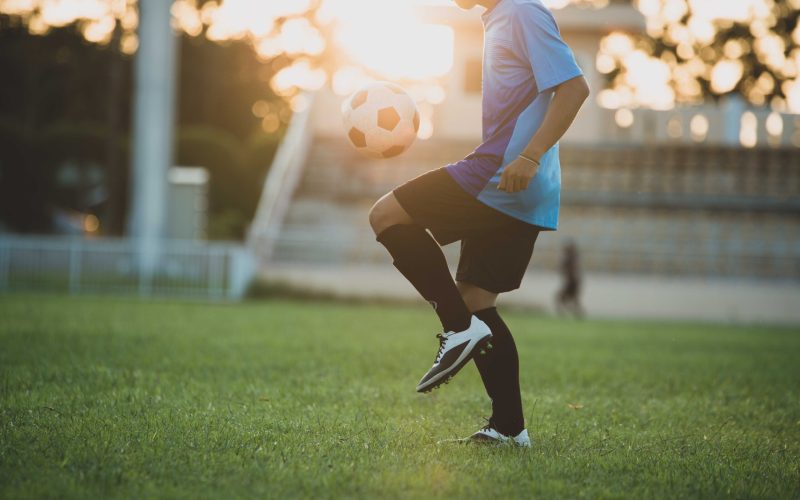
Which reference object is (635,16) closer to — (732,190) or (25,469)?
(732,190)

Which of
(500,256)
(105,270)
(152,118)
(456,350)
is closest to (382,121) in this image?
(500,256)

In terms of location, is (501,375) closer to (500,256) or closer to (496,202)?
(500,256)

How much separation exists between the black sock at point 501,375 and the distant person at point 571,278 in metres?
14.3

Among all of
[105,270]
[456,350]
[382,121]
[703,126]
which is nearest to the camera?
Answer: [456,350]

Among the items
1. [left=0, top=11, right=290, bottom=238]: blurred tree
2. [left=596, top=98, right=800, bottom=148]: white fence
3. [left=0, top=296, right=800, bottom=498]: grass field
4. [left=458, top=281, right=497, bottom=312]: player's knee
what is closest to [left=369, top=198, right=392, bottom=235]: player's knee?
[left=458, top=281, right=497, bottom=312]: player's knee

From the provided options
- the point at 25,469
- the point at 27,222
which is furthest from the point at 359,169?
the point at 25,469

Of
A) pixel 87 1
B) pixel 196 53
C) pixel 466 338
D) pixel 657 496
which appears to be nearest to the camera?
pixel 657 496

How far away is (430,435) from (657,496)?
4.47ft

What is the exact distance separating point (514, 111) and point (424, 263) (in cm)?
74

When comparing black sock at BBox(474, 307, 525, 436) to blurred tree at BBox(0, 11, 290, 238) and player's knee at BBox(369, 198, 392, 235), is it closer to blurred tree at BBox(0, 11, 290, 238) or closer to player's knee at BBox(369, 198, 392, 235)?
player's knee at BBox(369, 198, 392, 235)

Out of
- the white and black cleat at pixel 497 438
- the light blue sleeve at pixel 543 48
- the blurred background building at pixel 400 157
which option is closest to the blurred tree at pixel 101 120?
the blurred background building at pixel 400 157

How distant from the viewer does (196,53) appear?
44.4 meters

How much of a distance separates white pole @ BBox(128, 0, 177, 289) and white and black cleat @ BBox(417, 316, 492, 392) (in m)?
16.5

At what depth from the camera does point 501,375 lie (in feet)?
13.8
